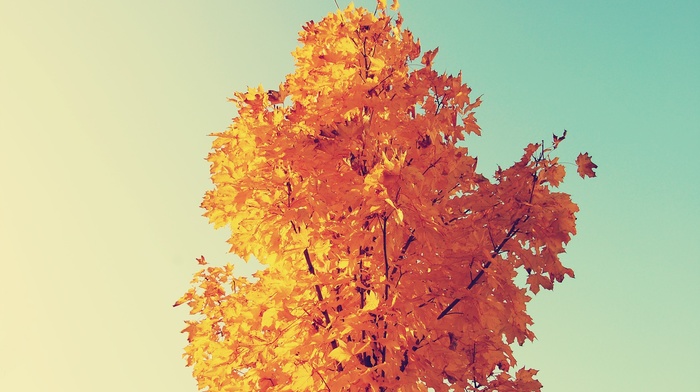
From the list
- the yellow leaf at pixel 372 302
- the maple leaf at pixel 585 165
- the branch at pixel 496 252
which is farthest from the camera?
the maple leaf at pixel 585 165

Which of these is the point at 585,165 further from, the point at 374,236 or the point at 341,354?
the point at 341,354

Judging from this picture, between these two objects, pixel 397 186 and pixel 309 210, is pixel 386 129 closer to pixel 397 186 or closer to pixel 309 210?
pixel 309 210

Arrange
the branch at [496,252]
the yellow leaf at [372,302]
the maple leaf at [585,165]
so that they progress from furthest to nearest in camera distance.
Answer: the maple leaf at [585,165]
the branch at [496,252]
the yellow leaf at [372,302]

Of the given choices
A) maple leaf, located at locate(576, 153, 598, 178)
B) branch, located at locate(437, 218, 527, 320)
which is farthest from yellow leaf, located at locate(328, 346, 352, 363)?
maple leaf, located at locate(576, 153, 598, 178)

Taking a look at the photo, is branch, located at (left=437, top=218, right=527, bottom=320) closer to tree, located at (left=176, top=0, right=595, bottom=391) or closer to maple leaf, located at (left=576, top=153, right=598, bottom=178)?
tree, located at (left=176, top=0, right=595, bottom=391)

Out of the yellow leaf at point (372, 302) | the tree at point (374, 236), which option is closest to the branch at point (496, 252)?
the tree at point (374, 236)

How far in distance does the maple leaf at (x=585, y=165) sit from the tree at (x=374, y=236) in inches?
0.8

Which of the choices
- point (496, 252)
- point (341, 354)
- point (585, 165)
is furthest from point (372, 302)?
point (585, 165)

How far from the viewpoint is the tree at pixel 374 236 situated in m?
4.20

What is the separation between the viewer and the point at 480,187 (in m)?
4.54

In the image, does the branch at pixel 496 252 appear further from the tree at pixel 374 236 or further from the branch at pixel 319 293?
the branch at pixel 319 293

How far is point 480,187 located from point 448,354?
1.43 metres

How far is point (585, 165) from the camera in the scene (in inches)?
188

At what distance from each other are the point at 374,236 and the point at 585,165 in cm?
202
